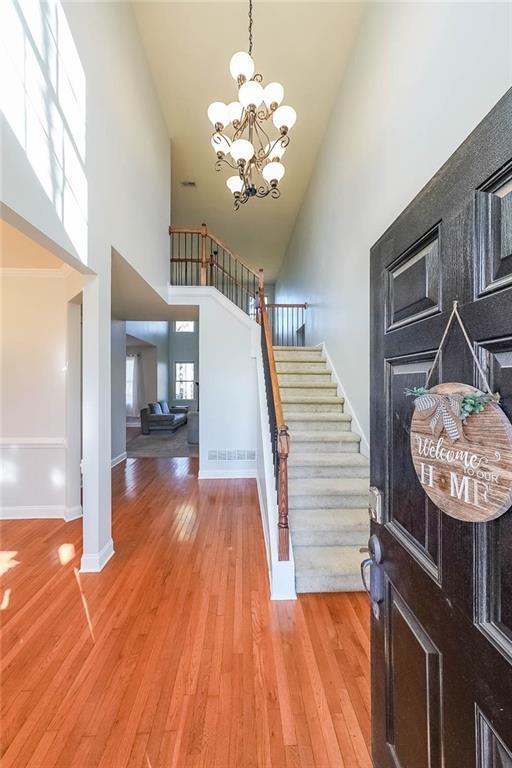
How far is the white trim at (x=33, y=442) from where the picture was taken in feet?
11.8

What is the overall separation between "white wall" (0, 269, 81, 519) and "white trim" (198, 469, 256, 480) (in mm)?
1920

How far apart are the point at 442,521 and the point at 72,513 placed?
157 inches

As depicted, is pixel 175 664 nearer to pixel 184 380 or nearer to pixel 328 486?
pixel 328 486

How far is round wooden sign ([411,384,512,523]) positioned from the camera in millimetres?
566

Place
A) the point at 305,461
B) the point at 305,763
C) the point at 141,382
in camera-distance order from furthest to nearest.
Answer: the point at 141,382 < the point at 305,461 < the point at 305,763

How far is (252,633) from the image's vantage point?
6.37 feet

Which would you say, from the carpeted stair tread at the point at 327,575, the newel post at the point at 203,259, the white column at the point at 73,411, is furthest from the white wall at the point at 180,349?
the carpeted stair tread at the point at 327,575

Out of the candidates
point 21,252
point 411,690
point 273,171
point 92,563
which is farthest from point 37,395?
point 411,690

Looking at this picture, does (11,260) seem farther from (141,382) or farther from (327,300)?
(141,382)

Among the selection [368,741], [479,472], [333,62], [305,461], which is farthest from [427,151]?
[368,741]

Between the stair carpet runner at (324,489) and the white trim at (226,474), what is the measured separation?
168 centimetres

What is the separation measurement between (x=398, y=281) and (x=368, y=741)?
1.88 meters

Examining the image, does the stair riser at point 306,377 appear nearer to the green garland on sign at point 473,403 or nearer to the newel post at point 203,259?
the newel post at point 203,259

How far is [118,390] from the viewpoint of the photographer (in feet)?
20.4
